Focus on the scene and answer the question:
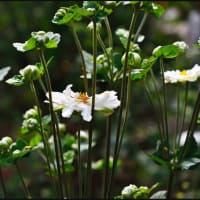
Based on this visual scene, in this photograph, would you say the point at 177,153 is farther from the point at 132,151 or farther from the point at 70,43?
the point at 70,43

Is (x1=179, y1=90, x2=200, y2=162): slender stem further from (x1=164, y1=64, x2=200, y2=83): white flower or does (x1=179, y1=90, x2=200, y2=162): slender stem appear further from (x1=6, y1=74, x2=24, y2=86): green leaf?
(x1=6, y1=74, x2=24, y2=86): green leaf

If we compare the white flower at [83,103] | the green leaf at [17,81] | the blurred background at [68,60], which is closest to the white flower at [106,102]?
the white flower at [83,103]

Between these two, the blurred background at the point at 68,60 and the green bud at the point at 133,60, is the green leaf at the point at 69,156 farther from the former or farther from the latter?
the blurred background at the point at 68,60

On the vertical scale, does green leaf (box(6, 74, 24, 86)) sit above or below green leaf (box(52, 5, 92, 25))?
below

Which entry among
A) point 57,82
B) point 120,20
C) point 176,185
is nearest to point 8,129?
point 57,82

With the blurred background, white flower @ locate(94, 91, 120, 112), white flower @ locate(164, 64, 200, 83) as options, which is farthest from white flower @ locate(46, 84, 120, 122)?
the blurred background

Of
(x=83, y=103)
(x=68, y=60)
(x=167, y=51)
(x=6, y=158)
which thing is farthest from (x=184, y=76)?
(x=68, y=60)

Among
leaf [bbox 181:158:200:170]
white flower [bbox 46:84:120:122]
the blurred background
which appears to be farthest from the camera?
the blurred background

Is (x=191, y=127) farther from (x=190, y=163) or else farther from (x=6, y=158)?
(x=6, y=158)
